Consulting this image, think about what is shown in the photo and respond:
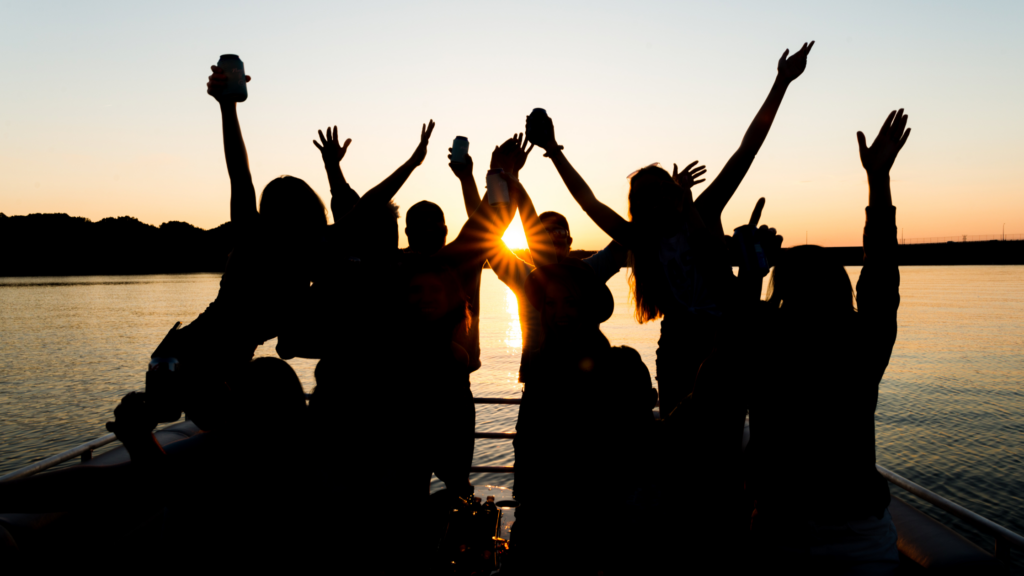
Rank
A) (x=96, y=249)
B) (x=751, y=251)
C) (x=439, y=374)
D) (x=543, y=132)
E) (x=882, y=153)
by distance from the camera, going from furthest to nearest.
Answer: (x=96, y=249) < (x=543, y=132) < (x=439, y=374) < (x=751, y=251) < (x=882, y=153)

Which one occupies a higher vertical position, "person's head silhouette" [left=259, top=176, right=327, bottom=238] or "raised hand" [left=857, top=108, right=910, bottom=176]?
"raised hand" [left=857, top=108, right=910, bottom=176]

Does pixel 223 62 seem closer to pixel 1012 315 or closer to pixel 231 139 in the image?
pixel 231 139

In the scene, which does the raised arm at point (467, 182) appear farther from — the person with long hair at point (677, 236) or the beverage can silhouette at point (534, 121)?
the person with long hair at point (677, 236)

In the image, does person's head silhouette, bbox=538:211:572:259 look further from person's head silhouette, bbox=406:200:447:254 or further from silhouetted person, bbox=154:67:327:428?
silhouetted person, bbox=154:67:327:428

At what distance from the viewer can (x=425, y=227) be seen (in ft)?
13.3

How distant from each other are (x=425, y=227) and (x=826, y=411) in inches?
116

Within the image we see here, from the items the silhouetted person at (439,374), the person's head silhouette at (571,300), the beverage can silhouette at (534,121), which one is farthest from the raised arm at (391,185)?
the person's head silhouette at (571,300)

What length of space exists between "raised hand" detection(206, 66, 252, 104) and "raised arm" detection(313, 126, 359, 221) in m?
1.52

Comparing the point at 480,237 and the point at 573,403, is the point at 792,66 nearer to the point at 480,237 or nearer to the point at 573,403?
the point at 480,237

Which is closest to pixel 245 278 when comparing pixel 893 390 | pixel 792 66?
pixel 792 66

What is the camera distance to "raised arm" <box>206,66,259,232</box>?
2.46m

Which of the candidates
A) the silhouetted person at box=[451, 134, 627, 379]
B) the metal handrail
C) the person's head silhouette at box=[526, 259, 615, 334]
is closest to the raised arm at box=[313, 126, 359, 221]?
the silhouetted person at box=[451, 134, 627, 379]

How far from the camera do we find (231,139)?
2.60 m

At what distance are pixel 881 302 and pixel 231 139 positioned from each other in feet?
9.67
